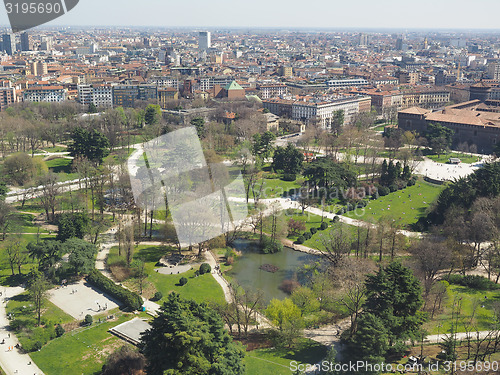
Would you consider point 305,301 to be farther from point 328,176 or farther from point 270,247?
point 328,176

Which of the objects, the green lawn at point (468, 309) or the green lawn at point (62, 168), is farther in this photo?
the green lawn at point (62, 168)

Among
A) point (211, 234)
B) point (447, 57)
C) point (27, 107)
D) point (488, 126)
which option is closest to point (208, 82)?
point (27, 107)

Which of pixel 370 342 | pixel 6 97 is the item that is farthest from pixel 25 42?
pixel 370 342

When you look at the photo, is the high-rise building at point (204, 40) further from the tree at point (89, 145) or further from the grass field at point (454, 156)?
the tree at point (89, 145)

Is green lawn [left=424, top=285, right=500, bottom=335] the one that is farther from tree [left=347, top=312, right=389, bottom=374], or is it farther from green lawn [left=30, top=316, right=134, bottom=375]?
green lawn [left=30, top=316, right=134, bottom=375]

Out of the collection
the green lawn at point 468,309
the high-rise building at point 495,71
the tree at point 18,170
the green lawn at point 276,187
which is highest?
the high-rise building at point 495,71

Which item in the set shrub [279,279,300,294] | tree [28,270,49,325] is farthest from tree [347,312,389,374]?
tree [28,270,49,325]

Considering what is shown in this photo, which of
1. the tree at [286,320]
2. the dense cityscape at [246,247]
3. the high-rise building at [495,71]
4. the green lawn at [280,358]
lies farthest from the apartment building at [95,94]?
the high-rise building at [495,71]

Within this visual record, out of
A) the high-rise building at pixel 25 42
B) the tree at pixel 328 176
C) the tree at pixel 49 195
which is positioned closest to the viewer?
the tree at pixel 49 195

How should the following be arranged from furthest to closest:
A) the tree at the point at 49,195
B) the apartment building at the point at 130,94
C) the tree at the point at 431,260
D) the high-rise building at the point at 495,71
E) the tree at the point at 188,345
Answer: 1. the high-rise building at the point at 495,71
2. the apartment building at the point at 130,94
3. the tree at the point at 49,195
4. the tree at the point at 431,260
5. the tree at the point at 188,345
